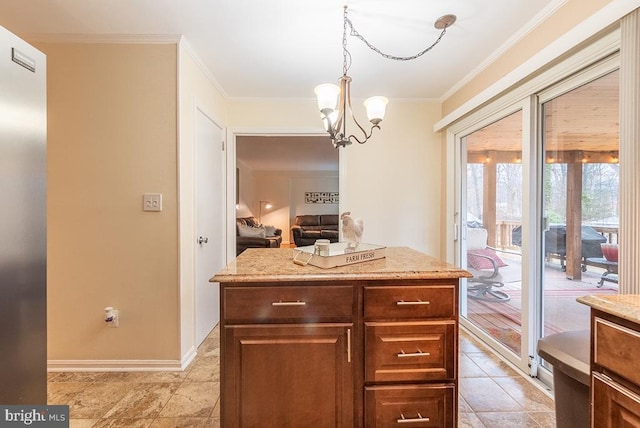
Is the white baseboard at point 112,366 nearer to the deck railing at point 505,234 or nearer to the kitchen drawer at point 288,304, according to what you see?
the kitchen drawer at point 288,304

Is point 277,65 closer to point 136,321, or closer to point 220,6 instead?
point 220,6

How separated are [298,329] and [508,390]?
1.60 metres

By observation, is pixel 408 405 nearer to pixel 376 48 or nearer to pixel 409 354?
Answer: pixel 409 354

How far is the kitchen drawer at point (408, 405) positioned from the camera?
1.31 metres

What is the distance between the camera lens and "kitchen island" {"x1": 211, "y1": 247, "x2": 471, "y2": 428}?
1.29 metres

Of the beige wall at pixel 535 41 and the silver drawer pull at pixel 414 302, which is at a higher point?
the beige wall at pixel 535 41

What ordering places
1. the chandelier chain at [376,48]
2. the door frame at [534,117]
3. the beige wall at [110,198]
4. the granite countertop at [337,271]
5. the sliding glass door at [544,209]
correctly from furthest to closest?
the beige wall at [110,198]
the chandelier chain at [376,48]
the sliding glass door at [544,209]
the door frame at [534,117]
the granite countertop at [337,271]

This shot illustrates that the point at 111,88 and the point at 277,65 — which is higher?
the point at 277,65

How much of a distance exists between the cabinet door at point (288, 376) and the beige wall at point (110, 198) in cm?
114

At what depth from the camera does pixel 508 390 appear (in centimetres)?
196

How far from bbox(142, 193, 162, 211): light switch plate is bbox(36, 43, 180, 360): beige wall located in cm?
4

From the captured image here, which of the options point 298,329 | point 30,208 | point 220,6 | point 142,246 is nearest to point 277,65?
point 220,6

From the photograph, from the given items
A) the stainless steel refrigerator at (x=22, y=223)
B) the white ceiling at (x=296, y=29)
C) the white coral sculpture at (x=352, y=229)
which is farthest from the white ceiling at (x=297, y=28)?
the white coral sculpture at (x=352, y=229)

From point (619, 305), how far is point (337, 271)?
0.94 m
